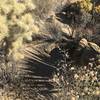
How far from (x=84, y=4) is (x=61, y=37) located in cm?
197

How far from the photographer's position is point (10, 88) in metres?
8.80

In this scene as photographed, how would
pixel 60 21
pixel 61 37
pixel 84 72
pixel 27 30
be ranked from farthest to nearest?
pixel 60 21, pixel 61 37, pixel 27 30, pixel 84 72

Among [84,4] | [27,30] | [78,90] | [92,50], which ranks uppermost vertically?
[84,4]

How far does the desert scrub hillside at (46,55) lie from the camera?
8477 millimetres

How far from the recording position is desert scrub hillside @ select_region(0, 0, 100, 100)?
8477 millimetres

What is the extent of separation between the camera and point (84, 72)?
8.74 m

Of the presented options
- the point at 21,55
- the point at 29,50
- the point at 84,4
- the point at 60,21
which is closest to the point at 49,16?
the point at 60,21

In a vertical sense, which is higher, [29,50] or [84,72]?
[29,50]

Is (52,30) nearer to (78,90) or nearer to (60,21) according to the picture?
(60,21)

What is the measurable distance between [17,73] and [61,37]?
98.5 inches

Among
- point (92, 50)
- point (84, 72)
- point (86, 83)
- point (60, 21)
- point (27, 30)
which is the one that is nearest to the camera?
point (86, 83)

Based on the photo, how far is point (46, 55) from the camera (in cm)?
1051

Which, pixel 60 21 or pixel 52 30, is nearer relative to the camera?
pixel 52 30

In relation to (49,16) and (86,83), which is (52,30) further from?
(86,83)
